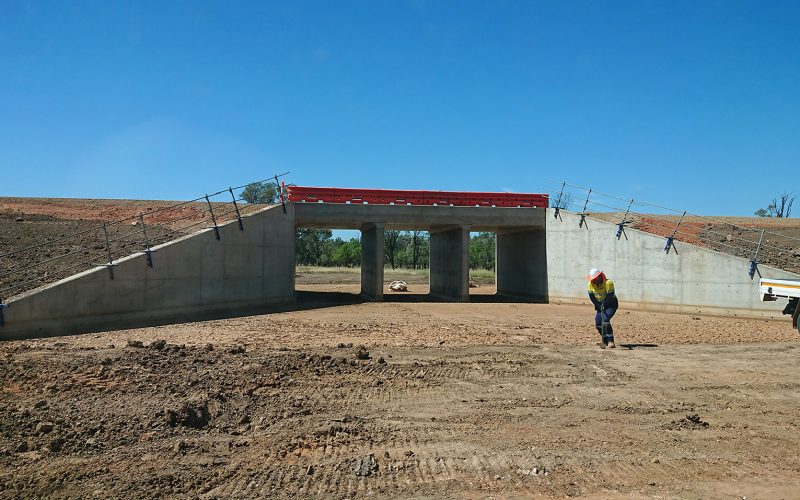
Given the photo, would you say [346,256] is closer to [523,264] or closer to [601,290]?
[523,264]

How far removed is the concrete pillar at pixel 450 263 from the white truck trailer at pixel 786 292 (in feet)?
42.7

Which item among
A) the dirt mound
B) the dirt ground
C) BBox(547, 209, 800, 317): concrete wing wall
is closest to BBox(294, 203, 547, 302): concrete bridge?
BBox(547, 209, 800, 317): concrete wing wall

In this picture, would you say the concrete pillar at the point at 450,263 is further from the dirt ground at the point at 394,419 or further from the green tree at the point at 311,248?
the green tree at the point at 311,248

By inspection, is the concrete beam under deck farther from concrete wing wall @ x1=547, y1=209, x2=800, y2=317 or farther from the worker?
the worker

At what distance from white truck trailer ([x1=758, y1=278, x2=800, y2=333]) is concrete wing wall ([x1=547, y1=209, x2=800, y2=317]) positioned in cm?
390

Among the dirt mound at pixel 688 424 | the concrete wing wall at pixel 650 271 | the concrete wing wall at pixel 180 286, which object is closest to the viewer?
the dirt mound at pixel 688 424

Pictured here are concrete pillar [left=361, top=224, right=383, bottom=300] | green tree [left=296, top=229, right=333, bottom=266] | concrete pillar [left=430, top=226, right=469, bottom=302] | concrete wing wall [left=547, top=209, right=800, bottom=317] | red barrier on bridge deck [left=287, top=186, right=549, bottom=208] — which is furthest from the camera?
green tree [left=296, top=229, right=333, bottom=266]

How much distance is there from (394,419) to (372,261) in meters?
19.4

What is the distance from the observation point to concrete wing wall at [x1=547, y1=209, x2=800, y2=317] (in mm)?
18656

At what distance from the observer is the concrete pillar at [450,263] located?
26078 mm

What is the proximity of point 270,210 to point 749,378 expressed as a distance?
1639 centimetres

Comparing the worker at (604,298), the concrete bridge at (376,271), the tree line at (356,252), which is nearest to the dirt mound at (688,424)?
the worker at (604,298)

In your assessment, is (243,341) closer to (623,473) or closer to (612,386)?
(612,386)

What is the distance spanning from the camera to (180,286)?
16.4 meters
